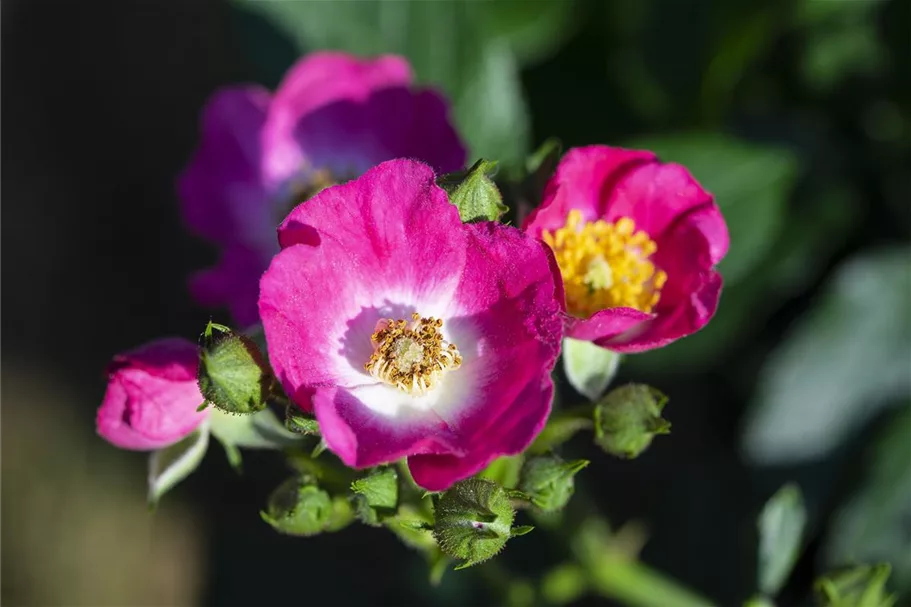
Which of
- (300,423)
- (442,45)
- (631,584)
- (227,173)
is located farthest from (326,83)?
(631,584)

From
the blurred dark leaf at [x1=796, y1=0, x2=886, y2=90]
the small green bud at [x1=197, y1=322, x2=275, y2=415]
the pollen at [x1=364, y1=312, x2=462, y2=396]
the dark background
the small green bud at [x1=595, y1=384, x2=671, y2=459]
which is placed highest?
the blurred dark leaf at [x1=796, y1=0, x2=886, y2=90]

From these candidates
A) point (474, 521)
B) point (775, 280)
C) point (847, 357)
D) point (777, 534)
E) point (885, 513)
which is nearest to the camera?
point (474, 521)

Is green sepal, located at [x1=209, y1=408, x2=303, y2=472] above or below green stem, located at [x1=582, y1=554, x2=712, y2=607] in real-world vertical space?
above

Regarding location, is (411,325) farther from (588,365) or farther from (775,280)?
(775,280)

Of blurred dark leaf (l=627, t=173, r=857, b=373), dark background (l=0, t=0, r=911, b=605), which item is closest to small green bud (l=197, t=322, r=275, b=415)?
dark background (l=0, t=0, r=911, b=605)

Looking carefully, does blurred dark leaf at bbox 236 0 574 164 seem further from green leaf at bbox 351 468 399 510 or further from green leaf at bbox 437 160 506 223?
green leaf at bbox 351 468 399 510

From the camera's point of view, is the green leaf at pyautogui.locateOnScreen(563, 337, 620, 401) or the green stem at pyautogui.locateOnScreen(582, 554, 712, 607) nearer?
the green leaf at pyautogui.locateOnScreen(563, 337, 620, 401)

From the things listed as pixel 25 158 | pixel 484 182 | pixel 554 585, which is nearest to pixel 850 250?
pixel 554 585
